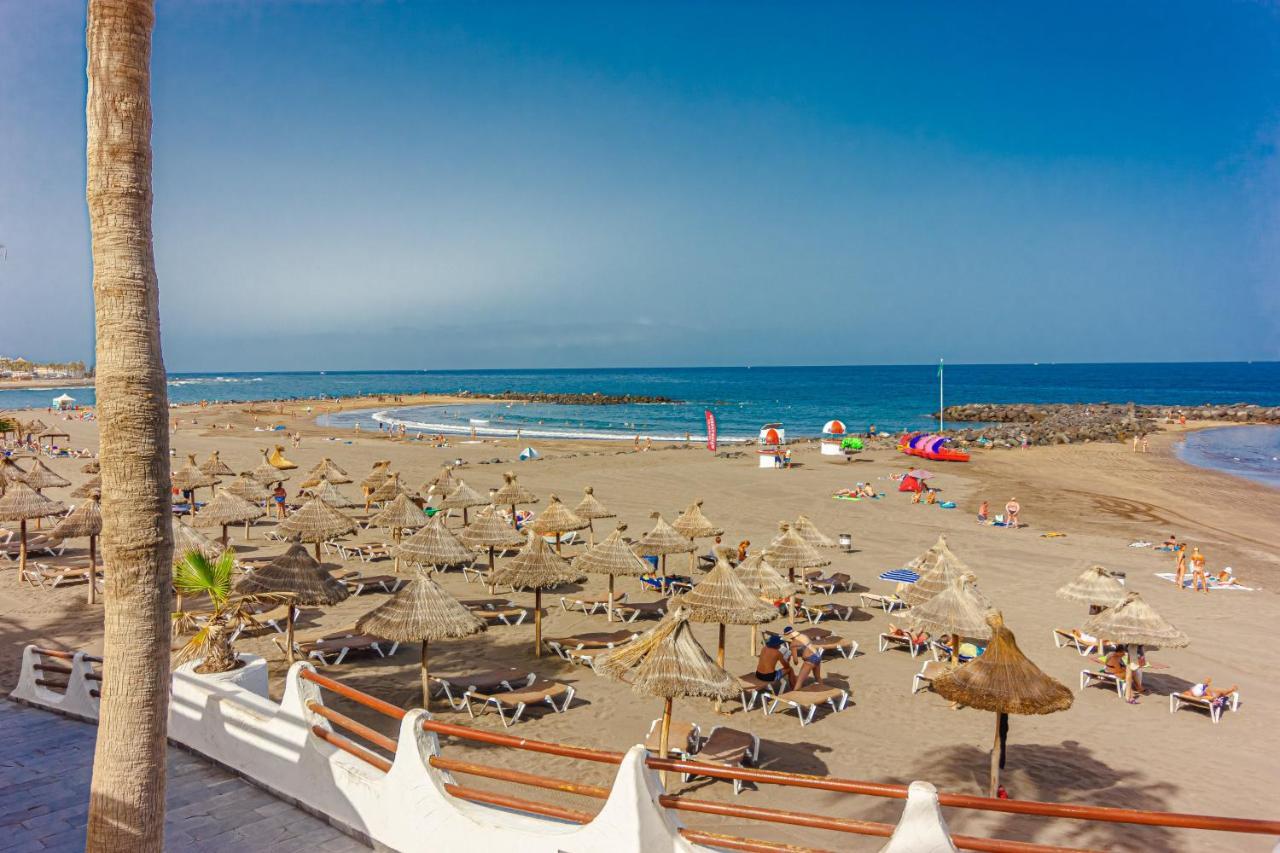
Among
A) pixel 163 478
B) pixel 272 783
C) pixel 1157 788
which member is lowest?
pixel 1157 788

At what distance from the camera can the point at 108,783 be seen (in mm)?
3865

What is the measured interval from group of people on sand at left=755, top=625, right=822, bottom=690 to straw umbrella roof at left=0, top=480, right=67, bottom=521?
48.0 feet

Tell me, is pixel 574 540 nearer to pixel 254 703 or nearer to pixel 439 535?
pixel 439 535

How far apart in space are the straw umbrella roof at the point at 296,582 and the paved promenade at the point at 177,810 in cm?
338

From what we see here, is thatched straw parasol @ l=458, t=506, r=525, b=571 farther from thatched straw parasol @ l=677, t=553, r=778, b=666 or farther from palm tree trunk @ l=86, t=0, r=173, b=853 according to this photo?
palm tree trunk @ l=86, t=0, r=173, b=853

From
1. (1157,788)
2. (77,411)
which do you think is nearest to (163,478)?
(1157,788)

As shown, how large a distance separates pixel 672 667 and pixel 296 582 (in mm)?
6027

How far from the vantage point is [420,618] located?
31.4ft

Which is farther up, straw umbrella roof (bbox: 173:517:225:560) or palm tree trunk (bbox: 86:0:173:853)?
palm tree trunk (bbox: 86:0:173:853)

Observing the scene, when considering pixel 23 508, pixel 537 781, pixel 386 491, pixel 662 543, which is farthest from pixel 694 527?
pixel 23 508

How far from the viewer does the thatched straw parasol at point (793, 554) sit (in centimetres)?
1439

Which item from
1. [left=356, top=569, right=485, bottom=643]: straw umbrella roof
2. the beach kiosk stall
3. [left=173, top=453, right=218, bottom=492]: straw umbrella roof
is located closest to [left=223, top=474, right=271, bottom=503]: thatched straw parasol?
[left=173, top=453, right=218, bottom=492]: straw umbrella roof

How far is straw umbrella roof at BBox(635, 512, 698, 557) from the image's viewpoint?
15.2 metres

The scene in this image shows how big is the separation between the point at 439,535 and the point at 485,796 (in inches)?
402
